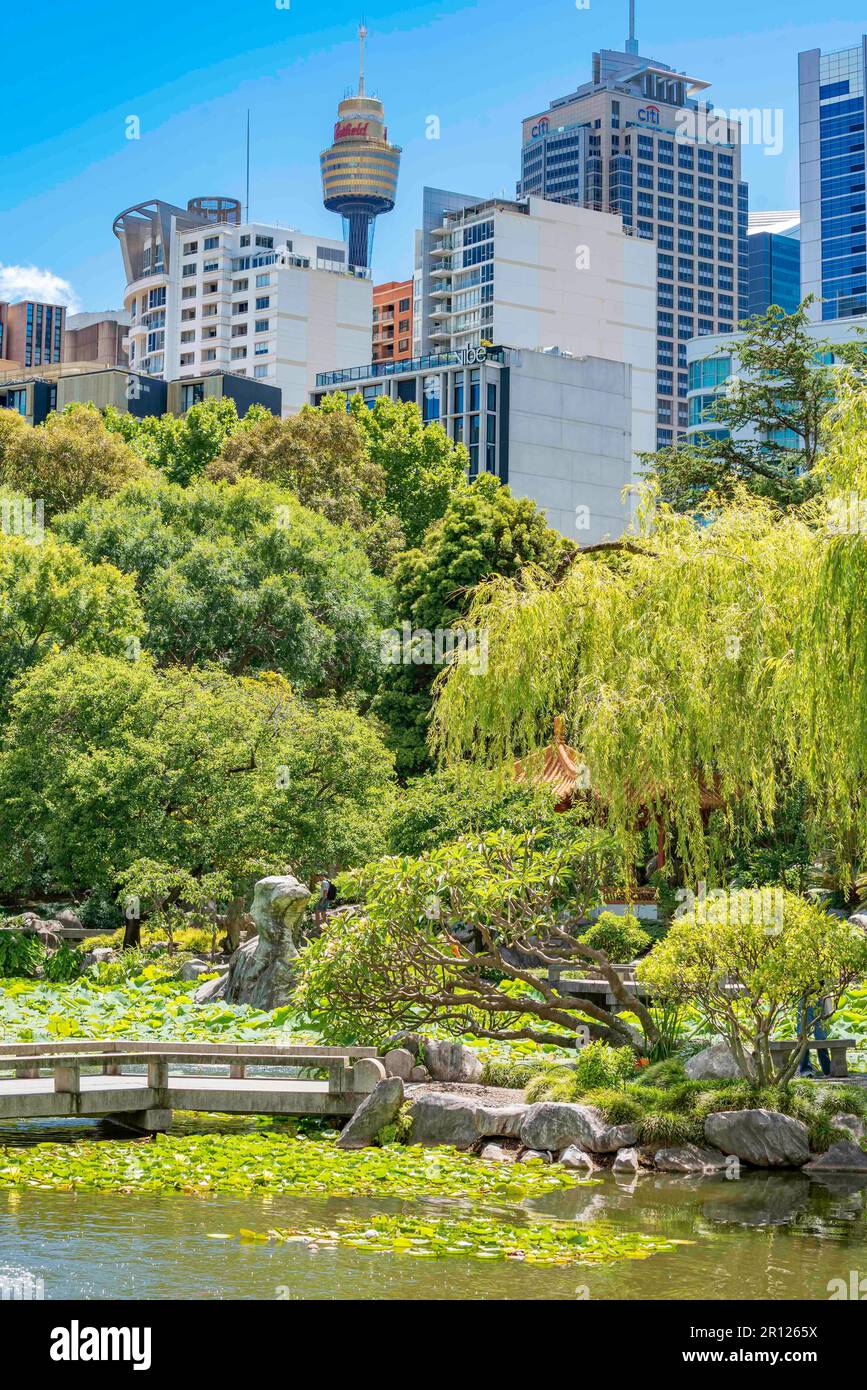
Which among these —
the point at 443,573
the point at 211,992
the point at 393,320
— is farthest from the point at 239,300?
the point at 211,992

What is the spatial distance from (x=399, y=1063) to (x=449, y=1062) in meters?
0.49

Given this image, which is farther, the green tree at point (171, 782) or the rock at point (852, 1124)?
the green tree at point (171, 782)

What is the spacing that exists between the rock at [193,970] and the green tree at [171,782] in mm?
1603

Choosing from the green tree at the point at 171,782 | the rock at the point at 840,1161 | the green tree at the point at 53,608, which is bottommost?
the rock at the point at 840,1161

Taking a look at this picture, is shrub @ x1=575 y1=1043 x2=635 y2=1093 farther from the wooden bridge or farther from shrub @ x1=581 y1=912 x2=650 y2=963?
shrub @ x1=581 y1=912 x2=650 y2=963

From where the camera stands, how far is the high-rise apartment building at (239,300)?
333ft

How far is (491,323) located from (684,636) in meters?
91.9

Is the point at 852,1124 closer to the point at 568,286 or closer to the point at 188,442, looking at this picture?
the point at 188,442

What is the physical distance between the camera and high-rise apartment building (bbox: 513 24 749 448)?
154 m

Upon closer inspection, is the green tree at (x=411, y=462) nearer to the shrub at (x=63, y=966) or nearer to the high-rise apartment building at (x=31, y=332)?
the shrub at (x=63, y=966)

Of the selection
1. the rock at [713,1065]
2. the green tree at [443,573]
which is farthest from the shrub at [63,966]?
the rock at [713,1065]

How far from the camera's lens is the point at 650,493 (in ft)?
52.1
